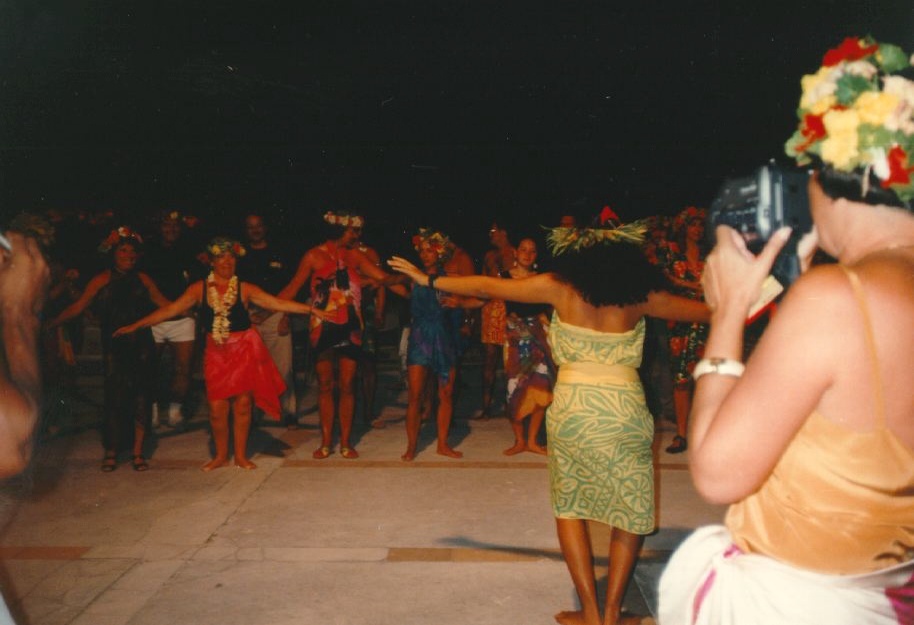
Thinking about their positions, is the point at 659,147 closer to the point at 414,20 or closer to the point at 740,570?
the point at 414,20

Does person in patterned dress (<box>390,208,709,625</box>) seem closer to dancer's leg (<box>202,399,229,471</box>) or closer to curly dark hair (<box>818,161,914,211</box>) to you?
curly dark hair (<box>818,161,914,211</box>)

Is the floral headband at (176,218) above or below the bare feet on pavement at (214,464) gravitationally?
above

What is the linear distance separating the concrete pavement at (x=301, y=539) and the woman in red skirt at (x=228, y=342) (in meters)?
0.40

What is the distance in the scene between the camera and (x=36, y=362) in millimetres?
1675

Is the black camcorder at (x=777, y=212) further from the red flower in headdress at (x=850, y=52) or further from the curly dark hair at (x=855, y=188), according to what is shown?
the red flower in headdress at (x=850, y=52)

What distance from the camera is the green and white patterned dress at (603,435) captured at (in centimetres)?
344

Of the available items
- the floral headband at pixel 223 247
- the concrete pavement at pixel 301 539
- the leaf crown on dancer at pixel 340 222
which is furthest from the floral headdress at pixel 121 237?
the concrete pavement at pixel 301 539

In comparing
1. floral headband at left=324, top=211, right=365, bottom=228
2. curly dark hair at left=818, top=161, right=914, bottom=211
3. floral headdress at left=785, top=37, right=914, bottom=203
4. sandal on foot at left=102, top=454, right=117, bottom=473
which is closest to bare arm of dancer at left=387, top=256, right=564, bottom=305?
floral headdress at left=785, top=37, right=914, bottom=203

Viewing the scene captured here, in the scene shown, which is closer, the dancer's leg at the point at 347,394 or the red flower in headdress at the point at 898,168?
the red flower in headdress at the point at 898,168

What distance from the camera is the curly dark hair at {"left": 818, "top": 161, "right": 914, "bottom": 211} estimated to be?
1372 millimetres

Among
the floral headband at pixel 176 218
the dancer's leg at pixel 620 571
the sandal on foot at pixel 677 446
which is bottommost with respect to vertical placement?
the sandal on foot at pixel 677 446

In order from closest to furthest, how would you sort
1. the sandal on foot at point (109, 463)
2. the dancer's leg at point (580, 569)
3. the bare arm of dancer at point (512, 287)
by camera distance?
the dancer's leg at point (580, 569) < the bare arm of dancer at point (512, 287) < the sandal on foot at point (109, 463)

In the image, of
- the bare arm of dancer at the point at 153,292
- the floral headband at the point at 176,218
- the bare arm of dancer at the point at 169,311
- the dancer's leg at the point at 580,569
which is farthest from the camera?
the floral headband at the point at 176,218

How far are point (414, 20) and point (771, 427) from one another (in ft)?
41.8
